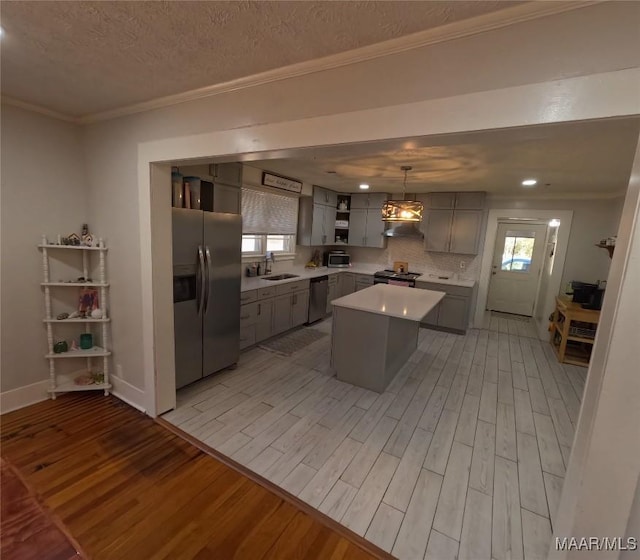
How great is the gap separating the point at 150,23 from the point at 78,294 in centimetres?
258

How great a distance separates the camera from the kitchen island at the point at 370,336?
3119mm

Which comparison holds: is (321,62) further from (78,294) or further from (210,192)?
(78,294)

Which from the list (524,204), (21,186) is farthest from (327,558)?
(524,204)

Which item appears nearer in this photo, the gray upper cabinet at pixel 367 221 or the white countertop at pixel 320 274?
the white countertop at pixel 320 274

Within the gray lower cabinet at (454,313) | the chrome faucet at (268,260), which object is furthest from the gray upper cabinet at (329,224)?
the gray lower cabinet at (454,313)

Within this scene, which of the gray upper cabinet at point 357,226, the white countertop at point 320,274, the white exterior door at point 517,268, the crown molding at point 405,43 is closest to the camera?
the crown molding at point 405,43

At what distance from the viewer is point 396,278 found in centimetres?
557

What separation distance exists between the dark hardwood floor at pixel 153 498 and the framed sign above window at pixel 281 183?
132 inches

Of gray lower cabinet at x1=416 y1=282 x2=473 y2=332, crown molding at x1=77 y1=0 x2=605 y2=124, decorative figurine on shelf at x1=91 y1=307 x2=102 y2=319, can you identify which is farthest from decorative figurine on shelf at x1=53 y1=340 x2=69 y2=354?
gray lower cabinet at x1=416 y1=282 x2=473 y2=332

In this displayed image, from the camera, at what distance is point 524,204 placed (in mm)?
5098

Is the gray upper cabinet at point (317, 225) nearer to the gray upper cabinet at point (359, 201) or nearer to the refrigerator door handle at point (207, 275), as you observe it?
the gray upper cabinet at point (359, 201)

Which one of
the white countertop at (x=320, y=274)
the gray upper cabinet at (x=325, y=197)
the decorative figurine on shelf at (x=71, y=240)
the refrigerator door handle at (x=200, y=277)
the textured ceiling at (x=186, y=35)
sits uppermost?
the textured ceiling at (x=186, y=35)

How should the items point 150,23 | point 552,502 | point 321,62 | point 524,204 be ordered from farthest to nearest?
1. point 524,204
2. point 552,502
3. point 321,62
4. point 150,23

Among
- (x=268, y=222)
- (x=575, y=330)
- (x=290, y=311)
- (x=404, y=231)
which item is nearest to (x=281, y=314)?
(x=290, y=311)
